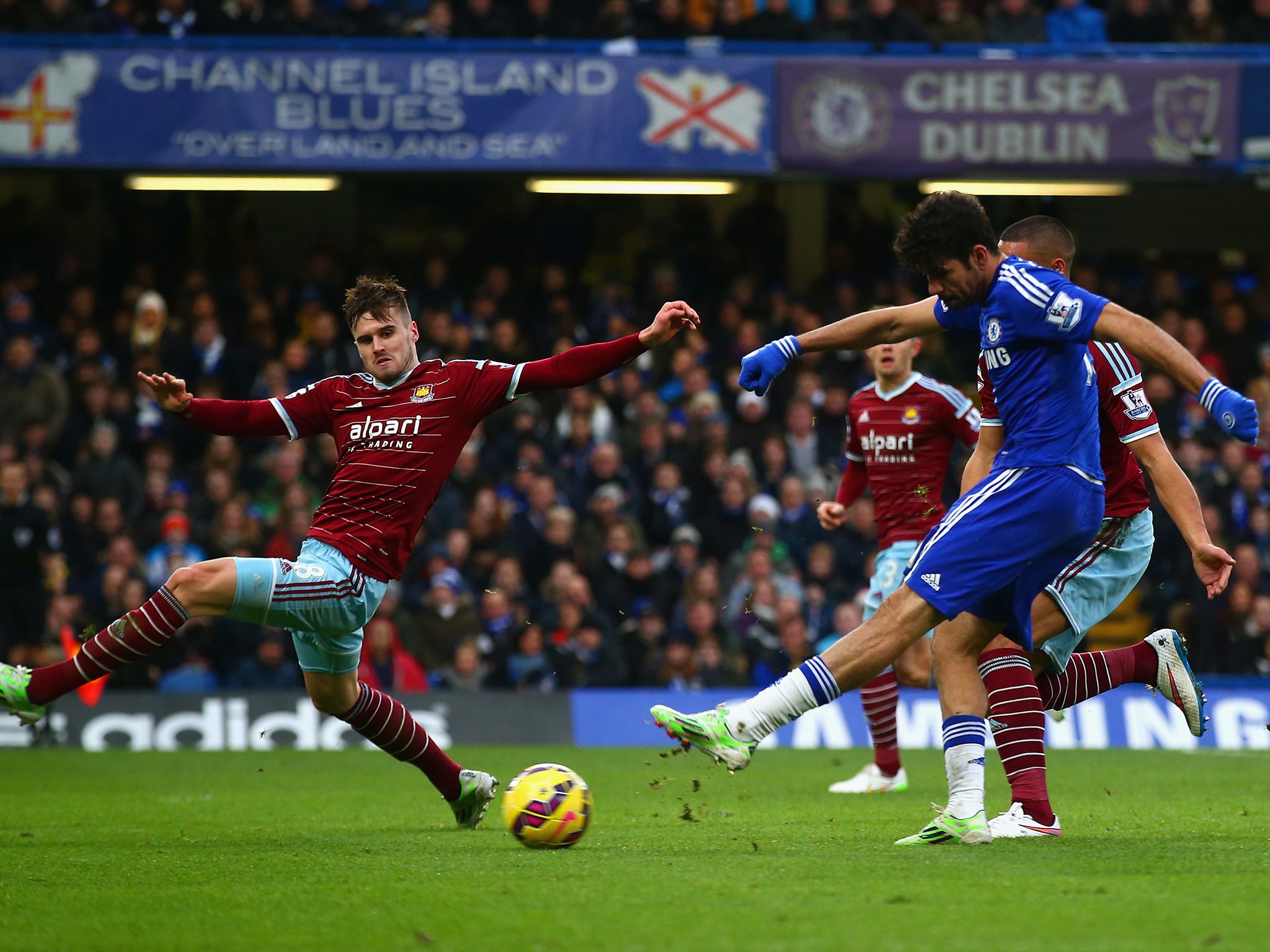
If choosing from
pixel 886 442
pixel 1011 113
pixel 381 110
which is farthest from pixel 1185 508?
pixel 381 110

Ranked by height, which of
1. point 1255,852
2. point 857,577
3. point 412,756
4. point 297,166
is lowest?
point 1255,852

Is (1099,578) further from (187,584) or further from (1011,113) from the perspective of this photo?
(1011,113)

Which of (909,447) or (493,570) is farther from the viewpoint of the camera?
(493,570)

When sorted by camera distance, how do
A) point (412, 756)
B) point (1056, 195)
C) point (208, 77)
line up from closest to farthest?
point (412, 756) < point (208, 77) < point (1056, 195)

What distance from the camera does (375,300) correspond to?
7.23 meters

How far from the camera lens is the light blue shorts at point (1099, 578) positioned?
22.3ft

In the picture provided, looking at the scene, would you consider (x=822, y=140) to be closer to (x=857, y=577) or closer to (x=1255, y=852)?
(x=857, y=577)

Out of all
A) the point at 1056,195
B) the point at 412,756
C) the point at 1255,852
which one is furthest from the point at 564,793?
the point at 1056,195

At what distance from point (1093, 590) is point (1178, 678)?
2.78ft

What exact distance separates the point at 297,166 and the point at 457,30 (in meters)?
2.51

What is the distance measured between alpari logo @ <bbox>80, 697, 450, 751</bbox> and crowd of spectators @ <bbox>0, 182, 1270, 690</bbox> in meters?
0.59

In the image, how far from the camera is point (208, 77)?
56.2 feet

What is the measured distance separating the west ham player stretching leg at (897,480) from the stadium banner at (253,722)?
4670 millimetres

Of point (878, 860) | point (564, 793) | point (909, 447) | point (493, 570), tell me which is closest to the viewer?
point (878, 860)
